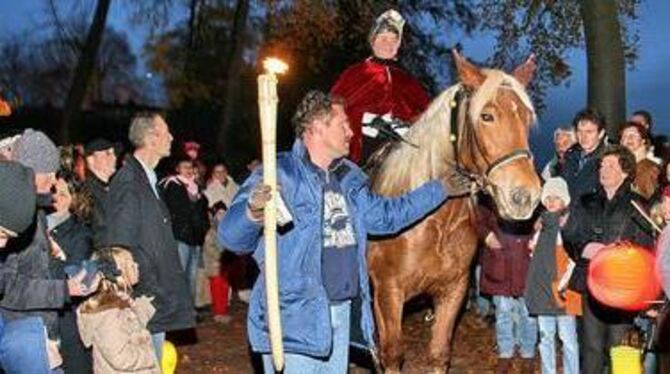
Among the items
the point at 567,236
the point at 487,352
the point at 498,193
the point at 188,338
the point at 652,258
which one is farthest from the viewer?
the point at 188,338

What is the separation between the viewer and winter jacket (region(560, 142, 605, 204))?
8562 mm

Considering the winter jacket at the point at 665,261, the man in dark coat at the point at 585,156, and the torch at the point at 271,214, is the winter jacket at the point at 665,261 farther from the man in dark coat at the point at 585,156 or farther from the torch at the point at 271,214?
the man in dark coat at the point at 585,156

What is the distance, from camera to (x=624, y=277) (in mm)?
7262

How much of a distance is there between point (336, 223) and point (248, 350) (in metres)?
6.86

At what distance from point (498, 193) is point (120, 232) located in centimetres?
272

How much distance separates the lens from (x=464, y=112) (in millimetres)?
7441

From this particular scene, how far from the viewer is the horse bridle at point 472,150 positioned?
6961 mm

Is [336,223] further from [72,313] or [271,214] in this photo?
[72,313]

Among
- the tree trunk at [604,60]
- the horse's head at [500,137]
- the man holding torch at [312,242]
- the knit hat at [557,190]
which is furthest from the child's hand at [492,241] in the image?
the tree trunk at [604,60]

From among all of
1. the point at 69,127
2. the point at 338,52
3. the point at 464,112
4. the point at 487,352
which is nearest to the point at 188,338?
the point at 487,352

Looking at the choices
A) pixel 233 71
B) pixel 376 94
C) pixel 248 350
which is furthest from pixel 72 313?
pixel 233 71

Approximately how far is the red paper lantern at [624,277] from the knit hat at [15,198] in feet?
12.9

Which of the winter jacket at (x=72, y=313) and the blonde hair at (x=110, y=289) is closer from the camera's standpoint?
the blonde hair at (x=110, y=289)

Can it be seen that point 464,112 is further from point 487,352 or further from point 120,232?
point 487,352
